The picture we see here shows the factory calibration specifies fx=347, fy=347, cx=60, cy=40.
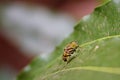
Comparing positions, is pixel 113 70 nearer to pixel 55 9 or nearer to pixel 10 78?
pixel 10 78

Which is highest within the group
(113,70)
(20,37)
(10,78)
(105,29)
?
(20,37)

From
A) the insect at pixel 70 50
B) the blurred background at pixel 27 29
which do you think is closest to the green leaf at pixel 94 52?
the insect at pixel 70 50

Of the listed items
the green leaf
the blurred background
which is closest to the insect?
the green leaf

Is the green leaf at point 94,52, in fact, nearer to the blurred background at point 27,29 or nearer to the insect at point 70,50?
the insect at point 70,50

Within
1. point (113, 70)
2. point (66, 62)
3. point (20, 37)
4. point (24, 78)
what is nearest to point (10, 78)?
point (20, 37)

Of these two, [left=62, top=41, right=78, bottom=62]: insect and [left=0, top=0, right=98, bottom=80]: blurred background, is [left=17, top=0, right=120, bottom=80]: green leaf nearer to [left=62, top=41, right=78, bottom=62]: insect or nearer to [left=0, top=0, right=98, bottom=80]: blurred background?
[left=62, top=41, right=78, bottom=62]: insect

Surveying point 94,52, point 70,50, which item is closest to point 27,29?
point 70,50

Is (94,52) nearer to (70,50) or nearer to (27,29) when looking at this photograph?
(70,50)
